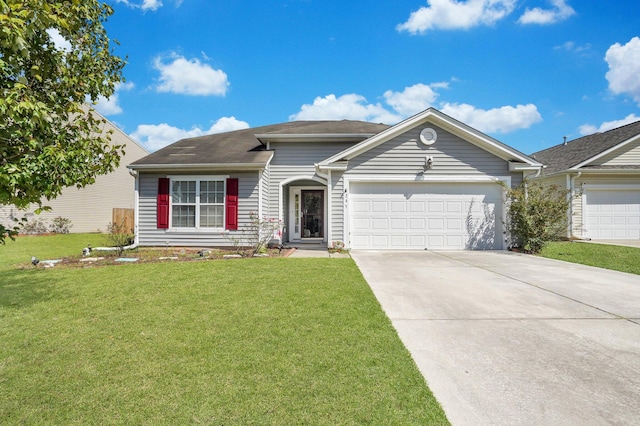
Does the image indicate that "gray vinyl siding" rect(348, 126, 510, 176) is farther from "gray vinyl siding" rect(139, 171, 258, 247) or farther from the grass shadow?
the grass shadow

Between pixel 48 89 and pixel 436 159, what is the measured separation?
32.2 feet

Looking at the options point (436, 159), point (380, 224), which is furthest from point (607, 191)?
point (380, 224)

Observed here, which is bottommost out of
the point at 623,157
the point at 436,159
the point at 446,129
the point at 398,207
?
the point at 398,207

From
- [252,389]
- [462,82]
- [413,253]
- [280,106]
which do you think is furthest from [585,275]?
[280,106]

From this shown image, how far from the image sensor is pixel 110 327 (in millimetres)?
3582

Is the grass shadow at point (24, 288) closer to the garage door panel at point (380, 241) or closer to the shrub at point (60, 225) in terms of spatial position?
the garage door panel at point (380, 241)

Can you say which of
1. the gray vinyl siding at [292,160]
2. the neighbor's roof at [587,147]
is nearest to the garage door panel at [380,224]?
the gray vinyl siding at [292,160]

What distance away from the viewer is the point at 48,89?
3676 millimetres

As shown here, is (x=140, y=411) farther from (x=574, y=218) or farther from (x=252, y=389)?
(x=574, y=218)

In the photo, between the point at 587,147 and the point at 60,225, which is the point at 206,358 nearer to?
the point at 587,147

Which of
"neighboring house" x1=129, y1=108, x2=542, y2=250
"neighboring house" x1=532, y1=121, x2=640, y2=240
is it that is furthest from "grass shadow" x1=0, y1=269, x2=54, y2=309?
"neighboring house" x1=532, y1=121, x2=640, y2=240

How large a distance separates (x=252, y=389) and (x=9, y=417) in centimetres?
Result: 157

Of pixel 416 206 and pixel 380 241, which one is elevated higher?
pixel 416 206

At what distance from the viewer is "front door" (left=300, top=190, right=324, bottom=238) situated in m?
13.1
